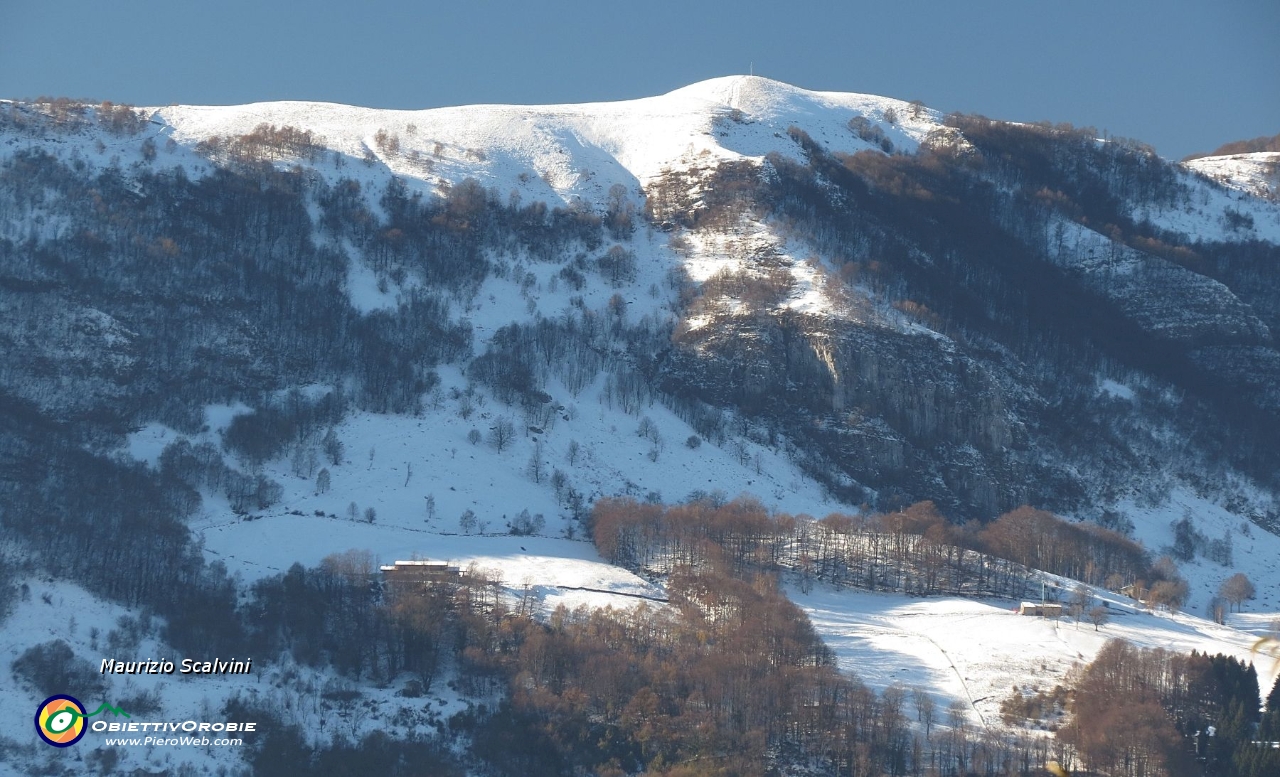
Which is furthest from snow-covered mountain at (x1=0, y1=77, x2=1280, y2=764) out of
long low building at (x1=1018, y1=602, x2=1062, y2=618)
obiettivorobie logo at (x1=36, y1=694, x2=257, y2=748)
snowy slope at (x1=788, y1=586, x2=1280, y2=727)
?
obiettivorobie logo at (x1=36, y1=694, x2=257, y2=748)

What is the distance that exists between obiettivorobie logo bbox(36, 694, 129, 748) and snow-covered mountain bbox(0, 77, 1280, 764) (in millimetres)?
7962

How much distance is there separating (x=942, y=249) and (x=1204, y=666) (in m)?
89.1

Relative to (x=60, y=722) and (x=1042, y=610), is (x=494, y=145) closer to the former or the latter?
(x=1042, y=610)

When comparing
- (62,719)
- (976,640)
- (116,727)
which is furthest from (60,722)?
(976,640)

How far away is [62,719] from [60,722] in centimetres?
39

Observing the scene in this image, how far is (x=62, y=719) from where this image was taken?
86.6 meters

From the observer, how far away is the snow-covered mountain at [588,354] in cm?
11750

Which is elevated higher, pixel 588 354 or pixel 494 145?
pixel 494 145

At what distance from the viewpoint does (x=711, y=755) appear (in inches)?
3455

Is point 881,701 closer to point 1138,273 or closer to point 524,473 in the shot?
point 524,473

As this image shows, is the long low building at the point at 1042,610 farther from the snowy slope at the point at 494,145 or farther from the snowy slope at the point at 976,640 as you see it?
the snowy slope at the point at 494,145

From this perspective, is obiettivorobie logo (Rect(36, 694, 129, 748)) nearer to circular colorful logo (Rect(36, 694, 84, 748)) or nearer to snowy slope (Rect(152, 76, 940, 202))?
circular colorful logo (Rect(36, 694, 84, 748))

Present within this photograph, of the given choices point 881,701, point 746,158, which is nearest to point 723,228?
point 746,158

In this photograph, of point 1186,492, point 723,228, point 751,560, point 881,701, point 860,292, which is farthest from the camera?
point 723,228
